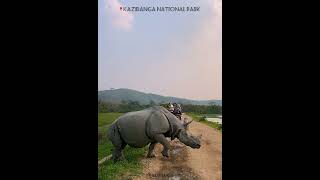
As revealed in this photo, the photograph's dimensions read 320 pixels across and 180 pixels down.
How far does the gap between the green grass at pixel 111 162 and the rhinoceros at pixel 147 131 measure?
0.06m

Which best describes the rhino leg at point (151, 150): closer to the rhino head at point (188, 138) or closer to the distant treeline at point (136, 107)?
the rhino head at point (188, 138)

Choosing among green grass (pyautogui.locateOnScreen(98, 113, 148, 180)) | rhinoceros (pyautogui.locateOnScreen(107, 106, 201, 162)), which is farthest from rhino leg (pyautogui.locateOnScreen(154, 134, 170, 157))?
green grass (pyautogui.locateOnScreen(98, 113, 148, 180))

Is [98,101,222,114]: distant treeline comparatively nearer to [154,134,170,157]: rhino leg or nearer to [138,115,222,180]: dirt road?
[138,115,222,180]: dirt road

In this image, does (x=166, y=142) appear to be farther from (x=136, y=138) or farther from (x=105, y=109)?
(x=105, y=109)

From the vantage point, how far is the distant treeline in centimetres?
616

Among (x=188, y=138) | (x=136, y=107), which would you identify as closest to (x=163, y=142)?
(x=188, y=138)

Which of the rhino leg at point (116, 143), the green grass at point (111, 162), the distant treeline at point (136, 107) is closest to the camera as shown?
the green grass at point (111, 162)

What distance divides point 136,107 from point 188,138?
745 millimetres

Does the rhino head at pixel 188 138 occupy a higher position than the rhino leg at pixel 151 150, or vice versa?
the rhino head at pixel 188 138

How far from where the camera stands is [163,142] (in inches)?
247

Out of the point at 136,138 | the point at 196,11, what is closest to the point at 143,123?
the point at 136,138

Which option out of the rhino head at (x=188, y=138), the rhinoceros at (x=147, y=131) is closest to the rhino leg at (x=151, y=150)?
the rhinoceros at (x=147, y=131)

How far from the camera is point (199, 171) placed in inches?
241

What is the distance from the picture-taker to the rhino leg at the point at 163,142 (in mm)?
6254
